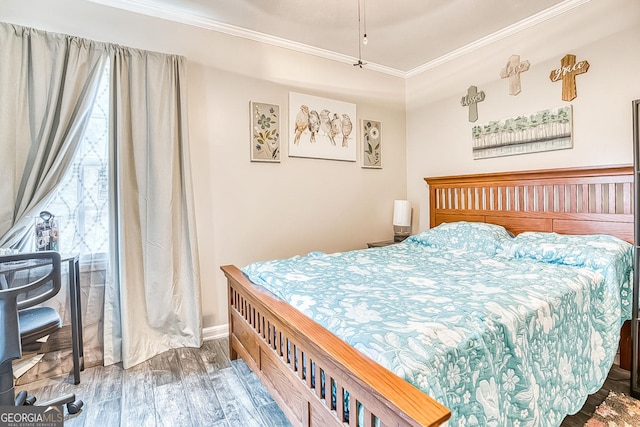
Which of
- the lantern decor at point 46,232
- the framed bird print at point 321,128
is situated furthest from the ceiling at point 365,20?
the lantern decor at point 46,232

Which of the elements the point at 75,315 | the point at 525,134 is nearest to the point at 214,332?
the point at 75,315

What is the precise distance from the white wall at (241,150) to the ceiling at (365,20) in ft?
0.35

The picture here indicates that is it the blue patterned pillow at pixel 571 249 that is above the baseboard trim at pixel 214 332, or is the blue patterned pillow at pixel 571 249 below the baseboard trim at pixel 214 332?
above

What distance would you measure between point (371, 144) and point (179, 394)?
2.96 metres

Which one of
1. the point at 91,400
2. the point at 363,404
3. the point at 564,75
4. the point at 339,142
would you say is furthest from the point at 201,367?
the point at 564,75

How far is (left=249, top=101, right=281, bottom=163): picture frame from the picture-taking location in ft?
9.59

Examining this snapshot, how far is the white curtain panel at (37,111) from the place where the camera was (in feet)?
6.49

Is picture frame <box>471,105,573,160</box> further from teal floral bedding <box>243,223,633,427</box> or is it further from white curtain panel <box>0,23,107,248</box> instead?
white curtain panel <box>0,23,107,248</box>

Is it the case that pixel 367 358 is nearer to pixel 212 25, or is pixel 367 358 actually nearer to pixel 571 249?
pixel 571 249

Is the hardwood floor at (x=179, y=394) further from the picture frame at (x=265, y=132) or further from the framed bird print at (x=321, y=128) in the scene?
the framed bird print at (x=321, y=128)

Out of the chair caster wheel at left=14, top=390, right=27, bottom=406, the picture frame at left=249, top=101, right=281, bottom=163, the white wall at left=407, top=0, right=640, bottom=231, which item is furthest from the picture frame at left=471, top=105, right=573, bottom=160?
the chair caster wheel at left=14, top=390, right=27, bottom=406

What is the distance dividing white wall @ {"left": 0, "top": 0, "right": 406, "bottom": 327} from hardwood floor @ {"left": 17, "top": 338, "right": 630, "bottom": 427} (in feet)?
1.97

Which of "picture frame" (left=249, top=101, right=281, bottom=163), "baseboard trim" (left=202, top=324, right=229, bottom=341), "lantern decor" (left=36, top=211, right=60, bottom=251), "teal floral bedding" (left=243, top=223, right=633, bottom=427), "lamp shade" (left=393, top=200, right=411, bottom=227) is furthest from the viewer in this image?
"lamp shade" (left=393, top=200, right=411, bottom=227)

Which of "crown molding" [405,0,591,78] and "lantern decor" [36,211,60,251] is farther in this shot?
"crown molding" [405,0,591,78]
